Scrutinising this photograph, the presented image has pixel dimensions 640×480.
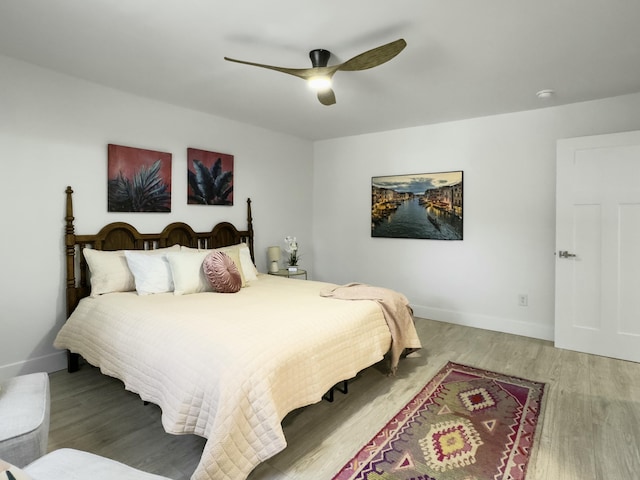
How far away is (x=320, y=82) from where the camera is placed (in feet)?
8.25

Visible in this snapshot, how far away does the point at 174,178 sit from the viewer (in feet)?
12.6

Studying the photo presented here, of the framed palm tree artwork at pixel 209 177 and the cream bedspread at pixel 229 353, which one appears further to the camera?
the framed palm tree artwork at pixel 209 177

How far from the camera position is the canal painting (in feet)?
14.4

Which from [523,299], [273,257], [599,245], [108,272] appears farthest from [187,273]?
[599,245]

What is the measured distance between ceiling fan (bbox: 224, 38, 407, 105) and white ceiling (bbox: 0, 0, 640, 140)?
0.10 metres

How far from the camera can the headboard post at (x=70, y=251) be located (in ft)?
9.93

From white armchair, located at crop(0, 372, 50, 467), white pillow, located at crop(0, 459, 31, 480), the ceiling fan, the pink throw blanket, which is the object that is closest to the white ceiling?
the ceiling fan

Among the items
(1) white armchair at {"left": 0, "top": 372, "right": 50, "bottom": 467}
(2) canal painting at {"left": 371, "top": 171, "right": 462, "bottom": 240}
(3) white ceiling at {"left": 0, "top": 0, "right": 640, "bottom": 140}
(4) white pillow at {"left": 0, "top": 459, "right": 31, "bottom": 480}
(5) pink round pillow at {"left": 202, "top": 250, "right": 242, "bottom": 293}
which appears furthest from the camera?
(2) canal painting at {"left": 371, "top": 171, "right": 462, "bottom": 240}

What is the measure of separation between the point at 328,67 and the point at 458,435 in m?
2.39

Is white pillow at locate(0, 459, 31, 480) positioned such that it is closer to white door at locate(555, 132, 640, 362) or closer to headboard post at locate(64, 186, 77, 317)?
headboard post at locate(64, 186, 77, 317)

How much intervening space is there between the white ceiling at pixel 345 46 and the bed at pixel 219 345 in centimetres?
122

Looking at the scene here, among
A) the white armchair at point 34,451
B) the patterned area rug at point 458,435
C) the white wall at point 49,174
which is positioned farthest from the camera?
the white wall at point 49,174

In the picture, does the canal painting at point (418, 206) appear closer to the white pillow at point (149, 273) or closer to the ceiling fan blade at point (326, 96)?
the ceiling fan blade at point (326, 96)

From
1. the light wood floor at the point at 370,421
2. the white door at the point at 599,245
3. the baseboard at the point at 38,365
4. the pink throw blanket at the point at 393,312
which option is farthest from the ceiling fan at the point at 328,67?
the baseboard at the point at 38,365
